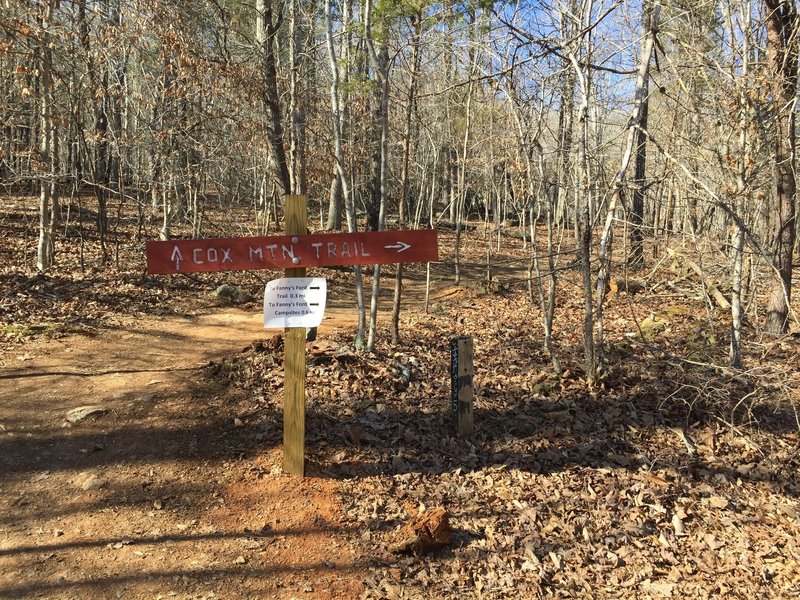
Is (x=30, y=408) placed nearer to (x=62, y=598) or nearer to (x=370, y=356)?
(x=62, y=598)

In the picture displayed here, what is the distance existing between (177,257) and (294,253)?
0.84m

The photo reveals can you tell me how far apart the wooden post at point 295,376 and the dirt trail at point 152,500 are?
0.71 feet

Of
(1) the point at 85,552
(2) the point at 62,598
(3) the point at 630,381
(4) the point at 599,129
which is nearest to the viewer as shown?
(2) the point at 62,598

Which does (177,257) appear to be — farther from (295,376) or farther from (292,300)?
(295,376)

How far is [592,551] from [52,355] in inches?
263

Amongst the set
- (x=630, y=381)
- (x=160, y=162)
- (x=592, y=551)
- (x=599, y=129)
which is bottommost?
(x=592, y=551)

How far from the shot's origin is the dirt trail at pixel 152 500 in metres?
3.45

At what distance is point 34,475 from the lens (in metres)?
4.43

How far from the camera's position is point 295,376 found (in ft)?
14.2

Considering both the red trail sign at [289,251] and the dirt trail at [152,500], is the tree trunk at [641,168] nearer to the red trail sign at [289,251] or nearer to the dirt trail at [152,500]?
the red trail sign at [289,251]

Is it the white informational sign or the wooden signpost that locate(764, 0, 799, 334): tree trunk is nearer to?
the wooden signpost

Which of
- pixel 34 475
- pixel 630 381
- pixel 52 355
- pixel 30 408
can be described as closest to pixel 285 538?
pixel 34 475

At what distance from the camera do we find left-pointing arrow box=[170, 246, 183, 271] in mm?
4027

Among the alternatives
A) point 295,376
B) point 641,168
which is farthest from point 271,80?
point 641,168
